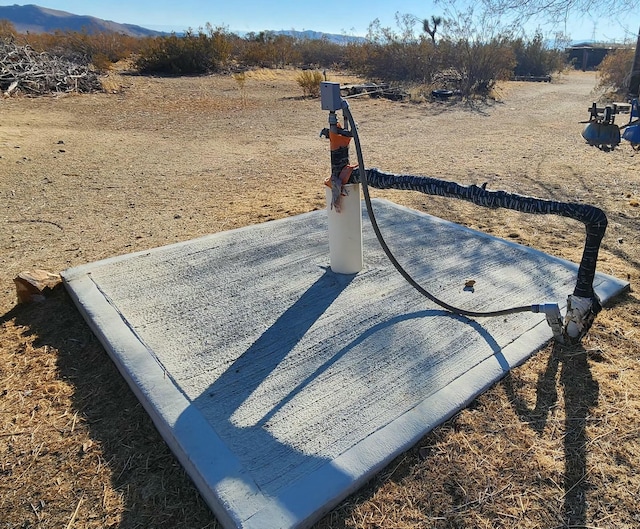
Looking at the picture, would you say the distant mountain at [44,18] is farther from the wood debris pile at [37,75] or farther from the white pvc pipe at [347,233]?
the white pvc pipe at [347,233]

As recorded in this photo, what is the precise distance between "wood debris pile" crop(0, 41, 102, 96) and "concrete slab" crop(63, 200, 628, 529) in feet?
29.6

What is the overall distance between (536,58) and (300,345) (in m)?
20.8

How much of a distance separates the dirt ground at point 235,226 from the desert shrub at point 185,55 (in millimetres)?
7405

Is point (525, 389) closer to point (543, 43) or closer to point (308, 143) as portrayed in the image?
point (308, 143)

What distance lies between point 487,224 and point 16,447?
9.73ft

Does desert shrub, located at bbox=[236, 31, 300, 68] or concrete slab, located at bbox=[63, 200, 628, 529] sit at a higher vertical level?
desert shrub, located at bbox=[236, 31, 300, 68]

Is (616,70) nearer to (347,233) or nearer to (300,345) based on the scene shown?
(347,233)

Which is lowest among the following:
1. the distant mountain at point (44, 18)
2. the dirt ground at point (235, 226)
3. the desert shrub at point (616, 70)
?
the dirt ground at point (235, 226)

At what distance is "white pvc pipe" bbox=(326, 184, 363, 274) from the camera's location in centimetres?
228

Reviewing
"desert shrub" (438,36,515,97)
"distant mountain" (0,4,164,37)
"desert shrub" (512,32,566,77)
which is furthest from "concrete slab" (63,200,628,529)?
"distant mountain" (0,4,164,37)

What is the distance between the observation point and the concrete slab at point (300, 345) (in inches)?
54.1

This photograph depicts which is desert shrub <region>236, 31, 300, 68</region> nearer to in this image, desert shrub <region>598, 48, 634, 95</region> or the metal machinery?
desert shrub <region>598, 48, 634, 95</region>

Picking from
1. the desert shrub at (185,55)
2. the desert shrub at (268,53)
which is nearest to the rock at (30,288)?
the desert shrub at (185,55)

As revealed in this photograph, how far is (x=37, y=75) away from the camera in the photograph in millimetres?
9969
